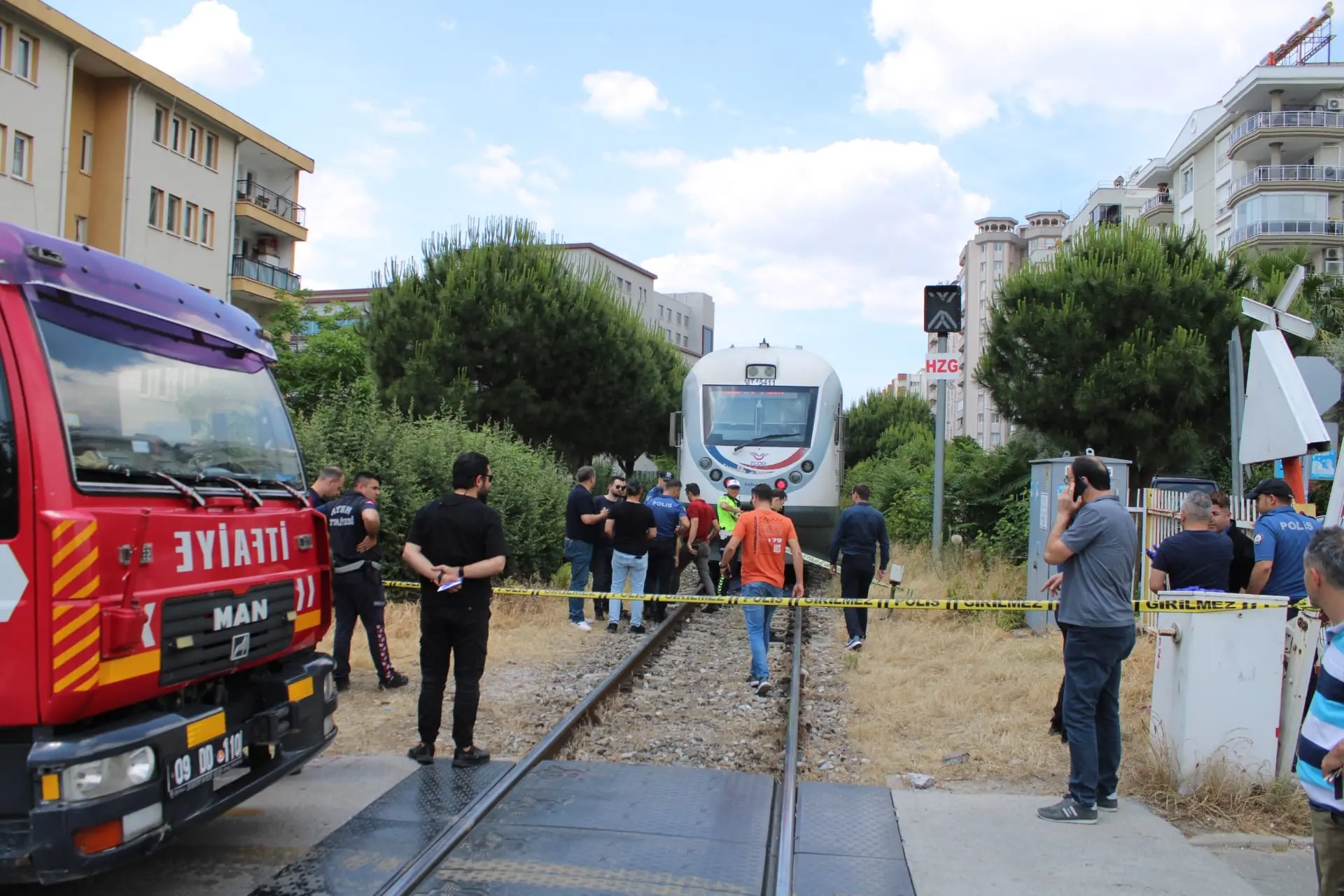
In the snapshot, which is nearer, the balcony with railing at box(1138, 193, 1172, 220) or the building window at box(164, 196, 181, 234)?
the building window at box(164, 196, 181, 234)

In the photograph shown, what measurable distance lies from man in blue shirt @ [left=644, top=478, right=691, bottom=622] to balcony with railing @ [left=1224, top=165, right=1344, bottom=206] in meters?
44.1

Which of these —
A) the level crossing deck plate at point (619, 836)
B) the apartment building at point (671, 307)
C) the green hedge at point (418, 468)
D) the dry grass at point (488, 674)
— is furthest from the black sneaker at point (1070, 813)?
the apartment building at point (671, 307)

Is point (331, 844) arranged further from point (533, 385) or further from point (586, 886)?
point (533, 385)

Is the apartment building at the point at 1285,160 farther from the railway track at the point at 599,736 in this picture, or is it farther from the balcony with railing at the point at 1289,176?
the railway track at the point at 599,736

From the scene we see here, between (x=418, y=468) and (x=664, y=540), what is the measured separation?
3390 millimetres

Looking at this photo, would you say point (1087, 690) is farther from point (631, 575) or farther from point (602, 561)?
point (602, 561)

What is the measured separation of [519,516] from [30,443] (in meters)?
11.9

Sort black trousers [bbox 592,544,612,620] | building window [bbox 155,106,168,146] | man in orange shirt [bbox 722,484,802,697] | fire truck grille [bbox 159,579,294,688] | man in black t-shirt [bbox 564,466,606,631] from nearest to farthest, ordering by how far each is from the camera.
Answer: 1. fire truck grille [bbox 159,579,294,688]
2. man in orange shirt [bbox 722,484,802,697]
3. man in black t-shirt [bbox 564,466,606,631]
4. black trousers [bbox 592,544,612,620]
5. building window [bbox 155,106,168,146]

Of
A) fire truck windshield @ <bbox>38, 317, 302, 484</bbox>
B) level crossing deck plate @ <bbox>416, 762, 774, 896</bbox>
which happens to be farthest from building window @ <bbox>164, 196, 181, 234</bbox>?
level crossing deck plate @ <bbox>416, 762, 774, 896</bbox>

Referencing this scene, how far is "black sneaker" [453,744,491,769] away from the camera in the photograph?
6211 millimetres

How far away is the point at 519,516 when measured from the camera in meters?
15.4

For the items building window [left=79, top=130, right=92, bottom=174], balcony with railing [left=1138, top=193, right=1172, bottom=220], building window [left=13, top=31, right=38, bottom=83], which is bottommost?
building window [left=79, top=130, right=92, bottom=174]

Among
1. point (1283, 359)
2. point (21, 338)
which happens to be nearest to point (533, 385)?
point (1283, 359)

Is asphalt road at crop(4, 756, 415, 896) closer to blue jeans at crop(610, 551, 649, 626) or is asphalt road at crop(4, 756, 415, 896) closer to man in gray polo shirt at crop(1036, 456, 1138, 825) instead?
man in gray polo shirt at crop(1036, 456, 1138, 825)
